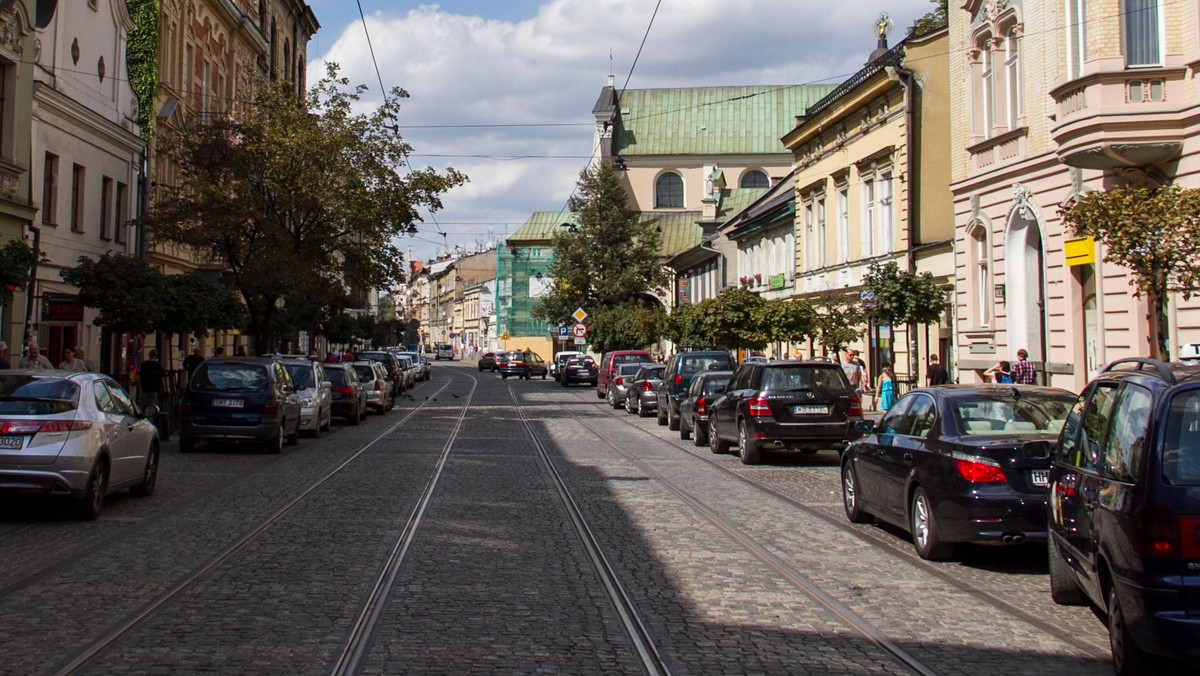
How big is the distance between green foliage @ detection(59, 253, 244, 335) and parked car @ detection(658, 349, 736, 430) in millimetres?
10751

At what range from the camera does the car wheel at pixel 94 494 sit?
11.6 meters

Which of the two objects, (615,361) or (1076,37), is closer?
(1076,37)

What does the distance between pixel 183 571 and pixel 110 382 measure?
4.91m

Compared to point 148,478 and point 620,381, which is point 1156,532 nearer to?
point 148,478

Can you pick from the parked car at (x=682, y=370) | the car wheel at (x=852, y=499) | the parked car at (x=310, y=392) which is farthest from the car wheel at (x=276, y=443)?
the car wheel at (x=852, y=499)

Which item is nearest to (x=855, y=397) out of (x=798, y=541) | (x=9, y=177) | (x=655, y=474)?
(x=655, y=474)

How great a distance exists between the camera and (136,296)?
24.2 metres

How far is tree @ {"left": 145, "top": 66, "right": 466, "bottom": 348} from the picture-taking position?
29.2 metres

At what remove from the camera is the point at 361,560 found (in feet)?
31.3

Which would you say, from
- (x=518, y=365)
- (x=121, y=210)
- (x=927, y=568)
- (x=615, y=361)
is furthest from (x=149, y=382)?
(x=518, y=365)

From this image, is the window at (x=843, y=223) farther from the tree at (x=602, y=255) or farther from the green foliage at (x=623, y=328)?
the tree at (x=602, y=255)

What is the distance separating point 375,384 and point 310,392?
8.49 m

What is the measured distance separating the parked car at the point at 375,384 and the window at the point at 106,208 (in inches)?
284

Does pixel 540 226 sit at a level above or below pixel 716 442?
above
